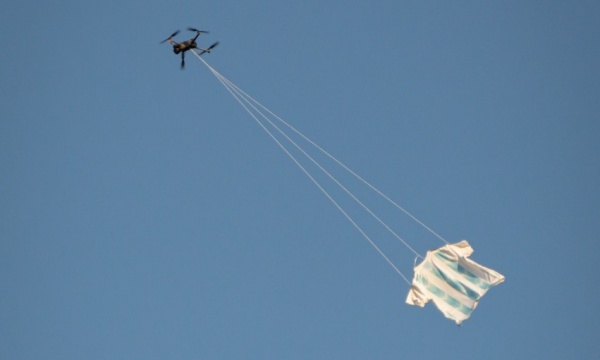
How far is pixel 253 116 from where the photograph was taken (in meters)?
41.6

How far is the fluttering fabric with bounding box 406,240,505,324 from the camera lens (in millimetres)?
42938

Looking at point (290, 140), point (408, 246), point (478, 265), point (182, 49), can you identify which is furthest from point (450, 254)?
point (182, 49)

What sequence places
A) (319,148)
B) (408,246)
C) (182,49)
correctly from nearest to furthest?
(408,246), (319,148), (182,49)

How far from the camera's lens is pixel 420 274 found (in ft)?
141

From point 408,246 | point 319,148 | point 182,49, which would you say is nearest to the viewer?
point 408,246

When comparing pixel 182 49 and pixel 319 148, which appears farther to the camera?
pixel 182 49

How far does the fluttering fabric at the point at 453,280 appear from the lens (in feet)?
141

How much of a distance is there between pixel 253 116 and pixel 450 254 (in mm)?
11210

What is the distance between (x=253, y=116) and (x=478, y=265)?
41.0 ft

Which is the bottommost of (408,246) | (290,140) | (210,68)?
(408,246)

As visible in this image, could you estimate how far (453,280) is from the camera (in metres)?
43.3

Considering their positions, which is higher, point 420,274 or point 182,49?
point 182,49

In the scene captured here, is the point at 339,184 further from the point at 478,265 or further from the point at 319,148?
the point at 478,265

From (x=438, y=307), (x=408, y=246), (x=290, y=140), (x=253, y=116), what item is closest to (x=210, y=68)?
(x=253, y=116)
